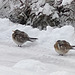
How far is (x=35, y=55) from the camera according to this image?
634 cm

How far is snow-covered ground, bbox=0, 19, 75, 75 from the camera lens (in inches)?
188

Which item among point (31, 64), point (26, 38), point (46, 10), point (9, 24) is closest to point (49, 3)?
point (46, 10)

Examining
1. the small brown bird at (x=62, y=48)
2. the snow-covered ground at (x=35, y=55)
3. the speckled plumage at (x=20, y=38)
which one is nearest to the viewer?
the snow-covered ground at (x=35, y=55)

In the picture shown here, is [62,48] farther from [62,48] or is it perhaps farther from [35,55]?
[35,55]

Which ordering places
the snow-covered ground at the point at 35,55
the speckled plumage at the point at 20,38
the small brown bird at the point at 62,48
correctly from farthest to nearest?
1. the speckled plumage at the point at 20,38
2. the small brown bird at the point at 62,48
3. the snow-covered ground at the point at 35,55

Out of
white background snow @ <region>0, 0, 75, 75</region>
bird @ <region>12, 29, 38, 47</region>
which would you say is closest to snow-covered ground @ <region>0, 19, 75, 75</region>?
white background snow @ <region>0, 0, 75, 75</region>

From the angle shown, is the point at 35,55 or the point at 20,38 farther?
the point at 20,38

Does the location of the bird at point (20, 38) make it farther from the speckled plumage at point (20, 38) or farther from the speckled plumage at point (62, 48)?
the speckled plumage at point (62, 48)

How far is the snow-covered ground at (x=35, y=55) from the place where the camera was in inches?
188

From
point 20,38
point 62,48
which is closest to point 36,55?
point 62,48

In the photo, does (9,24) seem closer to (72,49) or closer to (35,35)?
(35,35)

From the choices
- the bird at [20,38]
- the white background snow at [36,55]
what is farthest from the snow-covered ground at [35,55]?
the bird at [20,38]

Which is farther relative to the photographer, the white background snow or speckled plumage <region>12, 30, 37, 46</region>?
speckled plumage <region>12, 30, 37, 46</region>

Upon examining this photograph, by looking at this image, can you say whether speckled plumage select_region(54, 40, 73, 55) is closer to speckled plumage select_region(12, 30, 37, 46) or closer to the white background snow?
the white background snow
